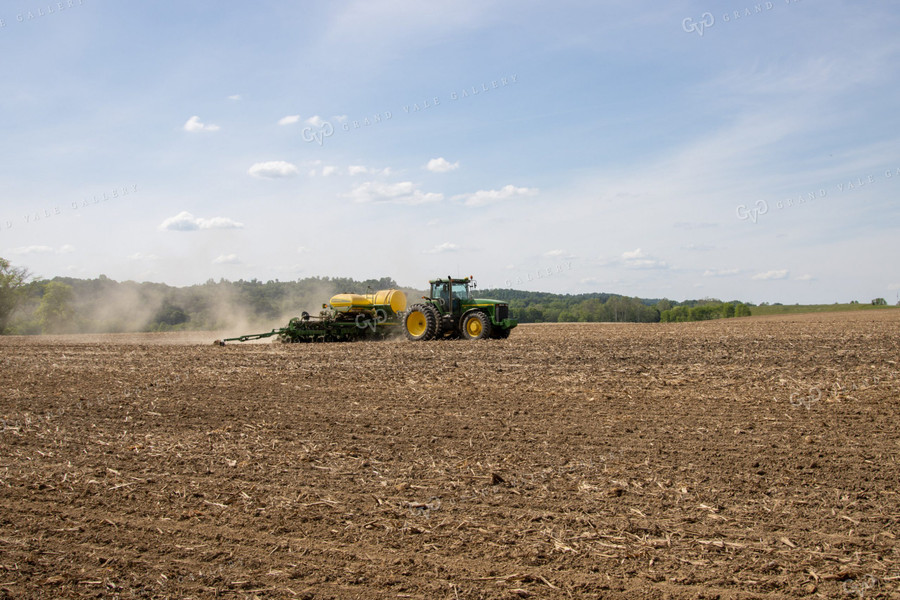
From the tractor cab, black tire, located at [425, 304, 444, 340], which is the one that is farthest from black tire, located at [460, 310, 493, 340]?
black tire, located at [425, 304, 444, 340]

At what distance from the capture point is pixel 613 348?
16.8 meters

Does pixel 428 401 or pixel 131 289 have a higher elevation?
pixel 131 289

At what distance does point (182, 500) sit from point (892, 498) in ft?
20.7

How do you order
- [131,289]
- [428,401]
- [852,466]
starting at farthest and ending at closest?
[131,289] < [428,401] < [852,466]

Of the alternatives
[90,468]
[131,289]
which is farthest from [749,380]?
[131,289]

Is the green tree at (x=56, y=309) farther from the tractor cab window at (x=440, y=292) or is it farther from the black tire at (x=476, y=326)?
the black tire at (x=476, y=326)

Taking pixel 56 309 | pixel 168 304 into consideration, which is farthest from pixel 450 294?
pixel 56 309

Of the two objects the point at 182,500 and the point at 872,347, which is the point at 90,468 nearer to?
the point at 182,500

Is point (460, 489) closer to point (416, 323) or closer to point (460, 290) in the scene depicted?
point (460, 290)

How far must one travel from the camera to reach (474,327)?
20.1 metres

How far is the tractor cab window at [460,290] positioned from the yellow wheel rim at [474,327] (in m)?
0.94

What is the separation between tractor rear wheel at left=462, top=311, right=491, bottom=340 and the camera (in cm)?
1969

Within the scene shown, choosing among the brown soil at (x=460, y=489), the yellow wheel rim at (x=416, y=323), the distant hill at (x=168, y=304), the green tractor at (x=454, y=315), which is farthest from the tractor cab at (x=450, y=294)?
the brown soil at (x=460, y=489)

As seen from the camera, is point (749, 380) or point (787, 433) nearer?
point (787, 433)
